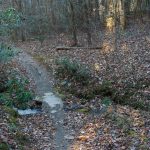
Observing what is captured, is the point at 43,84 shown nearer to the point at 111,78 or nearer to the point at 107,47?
the point at 111,78

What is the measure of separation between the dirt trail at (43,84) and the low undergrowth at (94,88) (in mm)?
843

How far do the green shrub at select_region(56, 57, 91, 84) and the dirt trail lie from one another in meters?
0.95

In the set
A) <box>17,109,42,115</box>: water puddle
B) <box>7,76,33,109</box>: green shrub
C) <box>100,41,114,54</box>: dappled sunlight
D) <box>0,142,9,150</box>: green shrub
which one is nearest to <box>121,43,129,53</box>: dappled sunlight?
<box>100,41,114,54</box>: dappled sunlight

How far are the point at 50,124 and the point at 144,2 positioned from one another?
1194 inches

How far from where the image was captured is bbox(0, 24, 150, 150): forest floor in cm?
1266

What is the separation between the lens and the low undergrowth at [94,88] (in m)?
17.6

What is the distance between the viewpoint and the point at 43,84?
23.3 metres

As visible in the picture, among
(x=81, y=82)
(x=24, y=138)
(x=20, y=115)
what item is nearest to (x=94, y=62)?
(x=81, y=82)

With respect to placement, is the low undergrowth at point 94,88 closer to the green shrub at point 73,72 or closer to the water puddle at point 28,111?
the green shrub at point 73,72

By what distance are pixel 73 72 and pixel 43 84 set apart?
201 centimetres

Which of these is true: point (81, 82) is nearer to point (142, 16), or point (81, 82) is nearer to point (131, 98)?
point (131, 98)

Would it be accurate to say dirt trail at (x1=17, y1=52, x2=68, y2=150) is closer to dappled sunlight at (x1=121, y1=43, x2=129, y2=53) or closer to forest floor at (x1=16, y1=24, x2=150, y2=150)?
forest floor at (x1=16, y1=24, x2=150, y2=150)

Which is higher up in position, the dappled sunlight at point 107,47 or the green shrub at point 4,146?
the dappled sunlight at point 107,47

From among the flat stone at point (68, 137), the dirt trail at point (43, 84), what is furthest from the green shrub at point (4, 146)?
the flat stone at point (68, 137)
